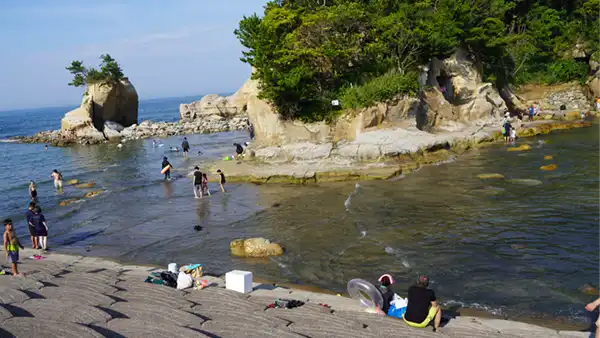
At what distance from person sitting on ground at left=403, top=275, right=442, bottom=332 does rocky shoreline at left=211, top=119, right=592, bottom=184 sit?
1638 centimetres

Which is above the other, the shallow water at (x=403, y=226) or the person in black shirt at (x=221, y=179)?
the person in black shirt at (x=221, y=179)

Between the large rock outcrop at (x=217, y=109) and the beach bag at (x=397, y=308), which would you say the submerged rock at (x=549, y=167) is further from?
the large rock outcrop at (x=217, y=109)

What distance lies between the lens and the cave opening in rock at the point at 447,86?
3978 centimetres

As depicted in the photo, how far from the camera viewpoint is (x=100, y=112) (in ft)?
205

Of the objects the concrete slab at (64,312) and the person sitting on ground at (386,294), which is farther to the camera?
the person sitting on ground at (386,294)

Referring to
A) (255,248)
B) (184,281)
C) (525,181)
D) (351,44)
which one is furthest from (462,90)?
(184,281)

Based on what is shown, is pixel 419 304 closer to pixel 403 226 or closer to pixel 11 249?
pixel 403 226

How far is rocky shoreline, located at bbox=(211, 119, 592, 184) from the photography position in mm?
25969

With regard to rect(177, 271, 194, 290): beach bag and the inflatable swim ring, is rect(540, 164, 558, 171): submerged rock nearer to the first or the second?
the inflatable swim ring

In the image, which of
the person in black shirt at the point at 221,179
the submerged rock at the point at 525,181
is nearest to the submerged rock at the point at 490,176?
the submerged rock at the point at 525,181

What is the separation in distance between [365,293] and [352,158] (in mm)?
18507

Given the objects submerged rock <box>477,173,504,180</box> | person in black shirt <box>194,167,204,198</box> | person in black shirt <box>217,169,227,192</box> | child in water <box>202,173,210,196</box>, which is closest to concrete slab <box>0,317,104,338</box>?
person in black shirt <box>194,167,204,198</box>

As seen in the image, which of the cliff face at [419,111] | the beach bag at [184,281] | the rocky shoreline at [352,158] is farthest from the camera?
the cliff face at [419,111]

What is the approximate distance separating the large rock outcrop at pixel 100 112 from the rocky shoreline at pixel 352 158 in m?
34.7
